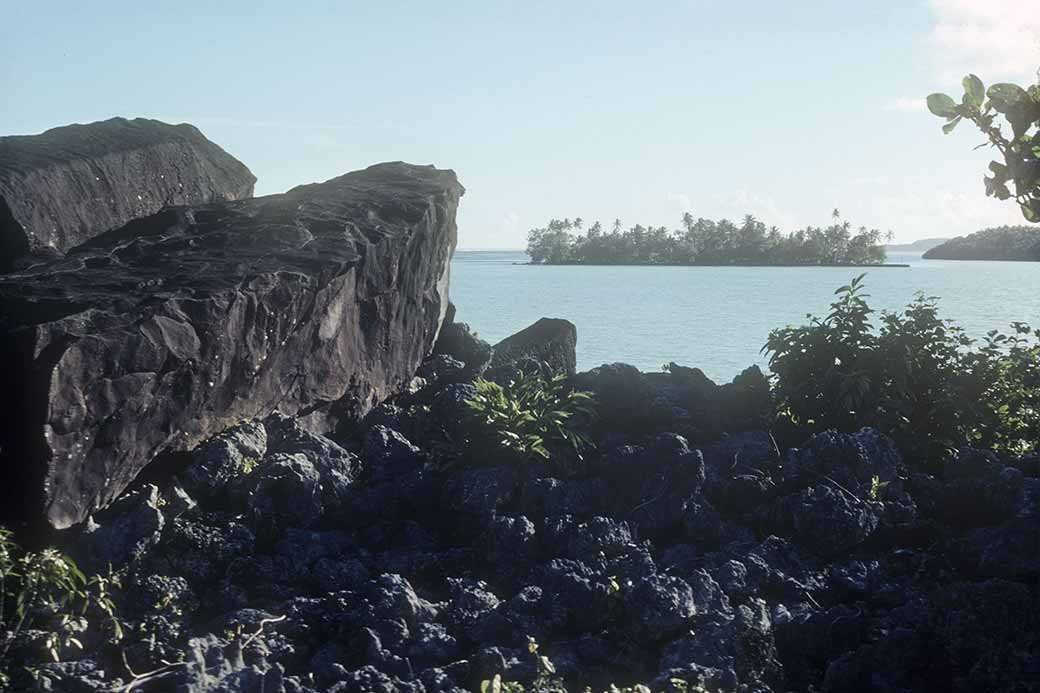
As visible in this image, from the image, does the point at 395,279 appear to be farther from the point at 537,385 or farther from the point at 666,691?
the point at 666,691

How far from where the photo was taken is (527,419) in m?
7.42

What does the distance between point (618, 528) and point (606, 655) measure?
4.11 ft

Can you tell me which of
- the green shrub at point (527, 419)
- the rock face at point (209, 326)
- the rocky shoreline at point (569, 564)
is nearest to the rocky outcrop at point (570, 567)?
the rocky shoreline at point (569, 564)

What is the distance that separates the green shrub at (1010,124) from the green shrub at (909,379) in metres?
2.45

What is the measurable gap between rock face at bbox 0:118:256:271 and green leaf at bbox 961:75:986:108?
6.92 meters

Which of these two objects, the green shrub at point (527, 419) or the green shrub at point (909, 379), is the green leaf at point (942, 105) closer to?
the green shrub at point (909, 379)

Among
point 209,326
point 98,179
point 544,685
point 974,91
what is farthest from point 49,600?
point 974,91

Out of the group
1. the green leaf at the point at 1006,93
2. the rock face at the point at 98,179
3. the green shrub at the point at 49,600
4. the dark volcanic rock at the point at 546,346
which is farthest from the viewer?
the dark volcanic rock at the point at 546,346

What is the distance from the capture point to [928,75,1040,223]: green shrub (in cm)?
584

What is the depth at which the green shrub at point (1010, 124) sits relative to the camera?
19.2 ft

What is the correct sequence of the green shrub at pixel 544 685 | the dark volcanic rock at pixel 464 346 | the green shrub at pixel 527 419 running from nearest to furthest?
the green shrub at pixel 544 685
the green shrub at pixel 527 419
the dark volcanic rock at pixel 464 346

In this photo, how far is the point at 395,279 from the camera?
29.5 ft

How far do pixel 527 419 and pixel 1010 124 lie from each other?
12.2 feet

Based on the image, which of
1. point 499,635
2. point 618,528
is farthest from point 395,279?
point 499,635
